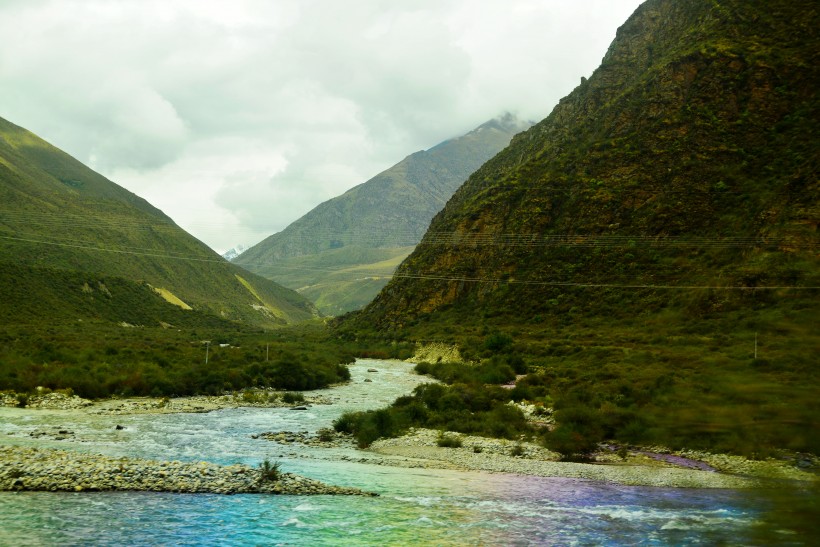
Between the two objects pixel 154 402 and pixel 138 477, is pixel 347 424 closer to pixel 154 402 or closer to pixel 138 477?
pixel 138 477

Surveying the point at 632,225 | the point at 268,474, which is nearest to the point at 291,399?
the point at 268,474

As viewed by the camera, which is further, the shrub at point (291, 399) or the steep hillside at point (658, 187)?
the steep hillside at point (658, 187)

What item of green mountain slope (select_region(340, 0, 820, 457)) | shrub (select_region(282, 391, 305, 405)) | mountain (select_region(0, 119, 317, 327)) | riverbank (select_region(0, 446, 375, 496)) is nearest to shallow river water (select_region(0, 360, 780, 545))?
riverbank (select_region(0, 446, 375, 496))

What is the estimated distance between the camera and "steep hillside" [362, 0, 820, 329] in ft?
170

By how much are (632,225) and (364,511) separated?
5439cm

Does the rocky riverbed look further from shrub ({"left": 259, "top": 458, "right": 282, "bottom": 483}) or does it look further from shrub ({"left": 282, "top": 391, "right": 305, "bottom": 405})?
shrub ({"left": 282, "top": 391, "right": 305, "bottom": 405})

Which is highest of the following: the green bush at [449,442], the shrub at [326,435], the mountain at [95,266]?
the mountain at [95,266]

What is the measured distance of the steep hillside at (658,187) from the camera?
2037 inches

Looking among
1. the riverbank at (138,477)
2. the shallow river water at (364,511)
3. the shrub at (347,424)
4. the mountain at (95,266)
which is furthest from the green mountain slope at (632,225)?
the mountain at (95,266)

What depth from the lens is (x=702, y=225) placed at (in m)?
57.1

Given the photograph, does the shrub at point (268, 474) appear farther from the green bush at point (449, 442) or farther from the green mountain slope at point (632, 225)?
the green mountain slope at point (632, 225)

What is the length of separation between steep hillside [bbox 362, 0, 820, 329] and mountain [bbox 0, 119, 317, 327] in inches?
1855

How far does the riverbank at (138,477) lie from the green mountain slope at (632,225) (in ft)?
38.3

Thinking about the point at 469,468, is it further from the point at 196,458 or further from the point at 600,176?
the point at 600,176
